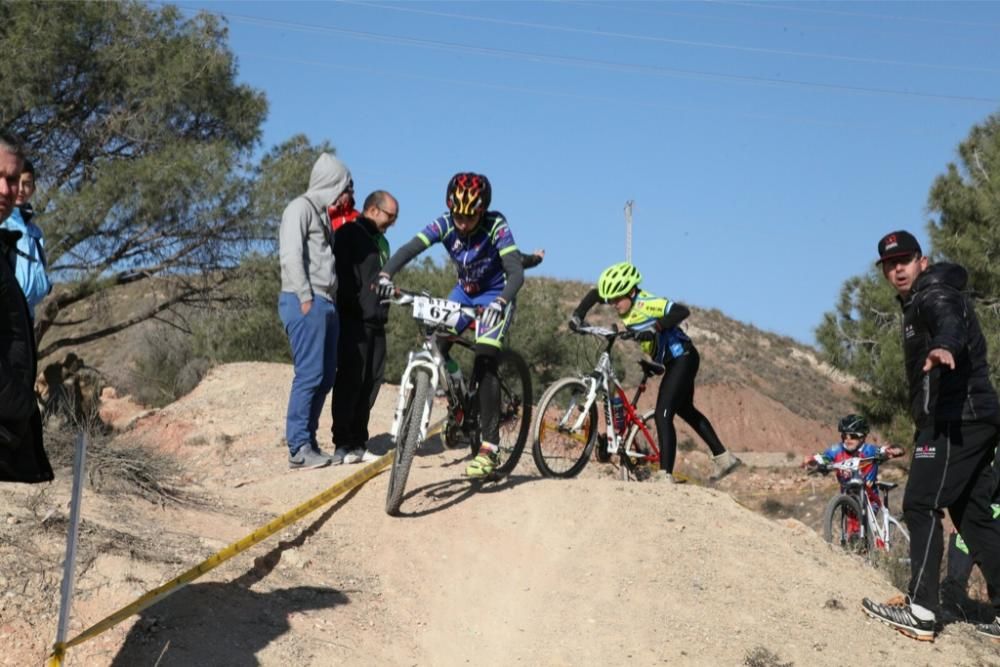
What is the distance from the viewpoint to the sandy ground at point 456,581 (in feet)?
17.5

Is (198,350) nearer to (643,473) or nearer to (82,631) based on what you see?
(643,473)

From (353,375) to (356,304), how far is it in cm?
55

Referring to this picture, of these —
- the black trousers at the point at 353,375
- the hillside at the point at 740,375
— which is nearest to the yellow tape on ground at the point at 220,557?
the black trousers at the point at 353,375

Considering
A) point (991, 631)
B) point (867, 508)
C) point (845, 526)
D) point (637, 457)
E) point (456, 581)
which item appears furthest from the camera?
point (845, 526)

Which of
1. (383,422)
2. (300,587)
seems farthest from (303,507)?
(383,422)

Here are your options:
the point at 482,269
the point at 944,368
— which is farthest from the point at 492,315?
the point at 944,368

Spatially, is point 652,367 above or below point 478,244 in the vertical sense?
below

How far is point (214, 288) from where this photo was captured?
19984 mm

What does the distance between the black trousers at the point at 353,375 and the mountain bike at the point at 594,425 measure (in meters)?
1.37

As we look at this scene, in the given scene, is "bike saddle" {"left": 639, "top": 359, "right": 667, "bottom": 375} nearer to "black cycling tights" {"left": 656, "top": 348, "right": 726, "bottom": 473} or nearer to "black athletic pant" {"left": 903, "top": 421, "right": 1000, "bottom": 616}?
"black cycling tights" {"left": 656, "top": 348, "right": 726, "bottom": 473}

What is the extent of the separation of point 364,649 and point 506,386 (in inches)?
121

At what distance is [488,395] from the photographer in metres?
8.01

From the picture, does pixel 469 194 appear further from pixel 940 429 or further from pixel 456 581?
pixel 940 429

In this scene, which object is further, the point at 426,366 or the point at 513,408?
the point at 513,408
